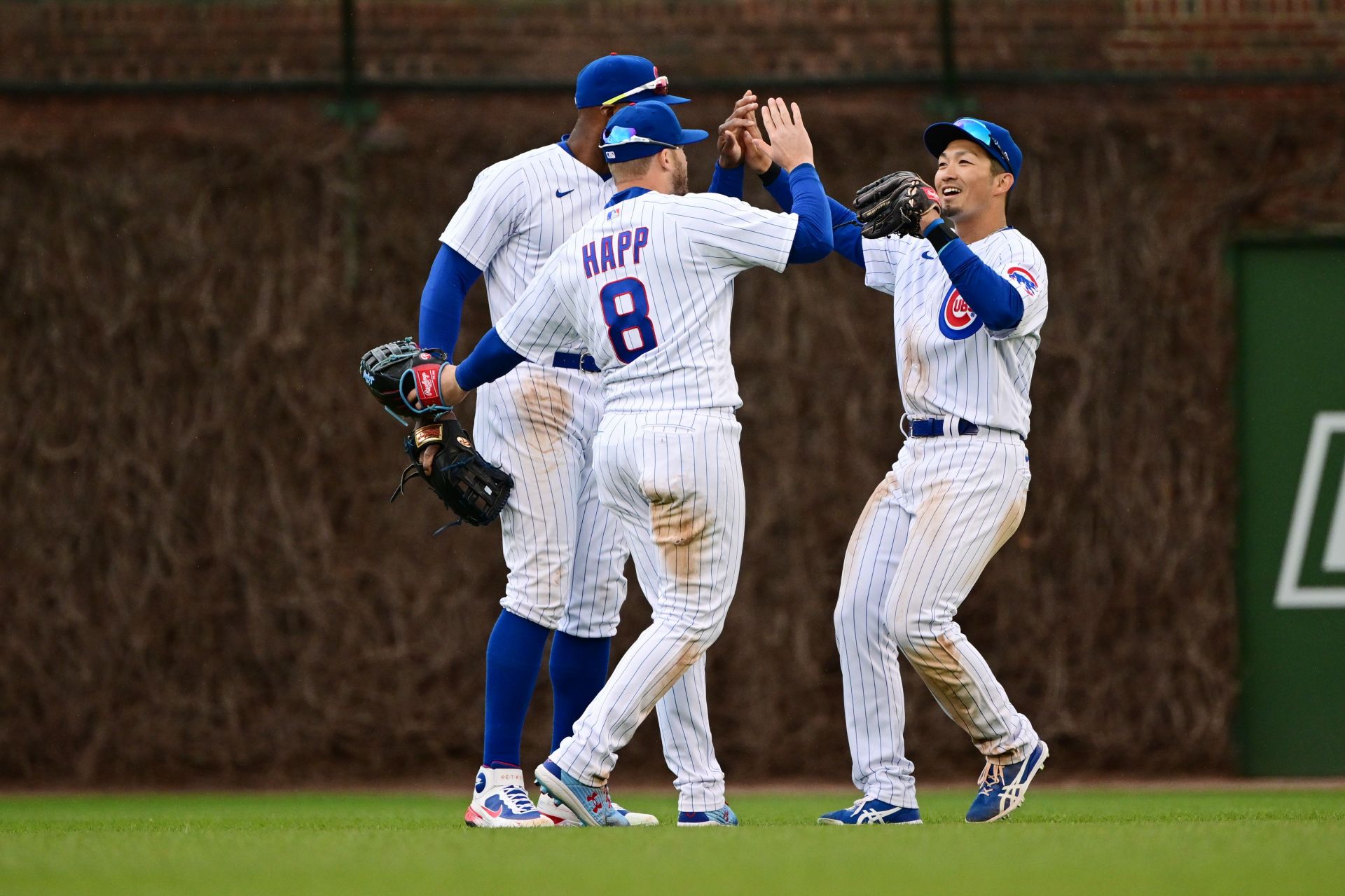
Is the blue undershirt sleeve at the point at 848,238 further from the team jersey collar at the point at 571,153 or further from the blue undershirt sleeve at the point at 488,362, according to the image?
the blue undershirt sleeve at the point at 488,362

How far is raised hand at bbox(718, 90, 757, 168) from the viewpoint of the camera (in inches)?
199

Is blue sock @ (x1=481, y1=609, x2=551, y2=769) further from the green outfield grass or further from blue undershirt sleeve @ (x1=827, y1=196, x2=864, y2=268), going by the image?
blue undershirt sleeve @ (x1=827, y1=196, x2=864, y2=268)

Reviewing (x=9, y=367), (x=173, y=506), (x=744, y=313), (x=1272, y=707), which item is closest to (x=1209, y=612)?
(x=1272, y=707)

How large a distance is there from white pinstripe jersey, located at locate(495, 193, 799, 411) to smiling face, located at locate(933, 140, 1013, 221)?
0.73 meters

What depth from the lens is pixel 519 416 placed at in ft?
17.0

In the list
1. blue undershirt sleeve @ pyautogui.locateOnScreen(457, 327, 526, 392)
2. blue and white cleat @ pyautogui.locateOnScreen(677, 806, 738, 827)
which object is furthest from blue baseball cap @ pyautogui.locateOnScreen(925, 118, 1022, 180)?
blue and white cleat @ pyautogui.locateOnScreen(677, 806, 738, 827)

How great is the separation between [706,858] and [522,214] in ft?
7.88

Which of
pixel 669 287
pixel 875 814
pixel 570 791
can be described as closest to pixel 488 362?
pixel 669 287

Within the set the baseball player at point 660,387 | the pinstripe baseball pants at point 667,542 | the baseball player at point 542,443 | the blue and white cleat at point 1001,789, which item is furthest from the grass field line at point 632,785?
the pinstripe baseball pants at point 667,542

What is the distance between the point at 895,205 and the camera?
15.9 feet

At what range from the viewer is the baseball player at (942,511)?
15.8 ft

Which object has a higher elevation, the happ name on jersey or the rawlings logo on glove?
the happ name on jersey

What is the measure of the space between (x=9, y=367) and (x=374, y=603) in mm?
2138

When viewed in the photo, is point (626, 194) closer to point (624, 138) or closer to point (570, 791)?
point (624, 138)
